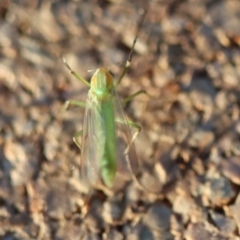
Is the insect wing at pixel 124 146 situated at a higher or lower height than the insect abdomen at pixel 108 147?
higher

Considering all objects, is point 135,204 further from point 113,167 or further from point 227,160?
point 227,160

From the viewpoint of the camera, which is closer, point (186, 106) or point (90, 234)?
point (90, 234)

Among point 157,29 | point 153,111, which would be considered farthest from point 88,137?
point 157,29

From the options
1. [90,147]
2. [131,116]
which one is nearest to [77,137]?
[90,147]

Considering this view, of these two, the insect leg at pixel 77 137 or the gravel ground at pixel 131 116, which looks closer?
the gravel ground at pixel 131 116
